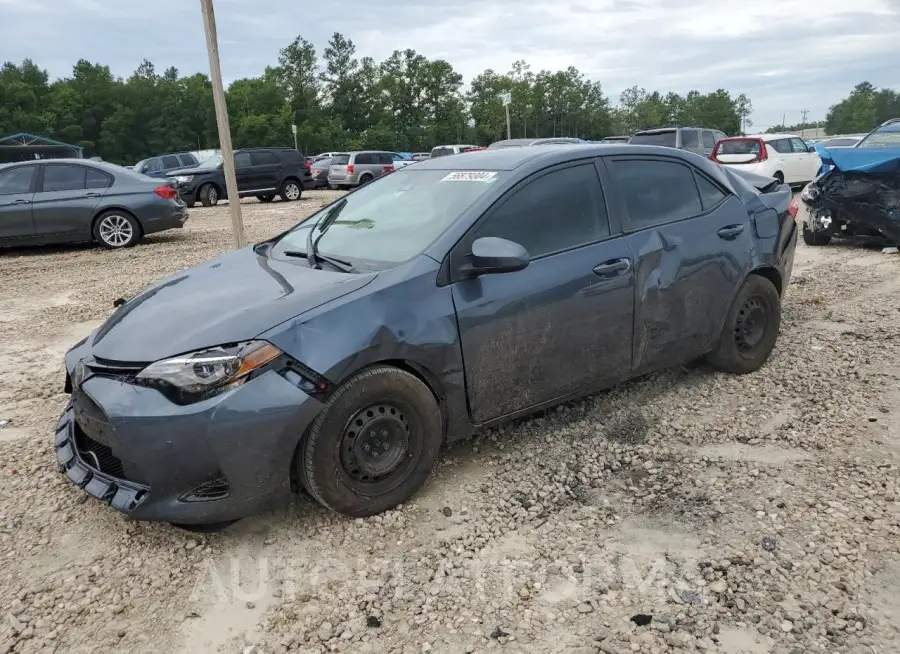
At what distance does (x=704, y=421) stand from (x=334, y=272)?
2.32m

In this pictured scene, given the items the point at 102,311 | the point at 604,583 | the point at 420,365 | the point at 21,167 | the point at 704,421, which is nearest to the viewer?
the point at 604,583

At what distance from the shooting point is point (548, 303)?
3.51m

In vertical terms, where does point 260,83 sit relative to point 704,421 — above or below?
above

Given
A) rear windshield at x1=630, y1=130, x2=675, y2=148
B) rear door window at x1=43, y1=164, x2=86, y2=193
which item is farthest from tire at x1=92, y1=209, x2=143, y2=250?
rear windshield at x1=630, y1=130, x2=675, y2=148

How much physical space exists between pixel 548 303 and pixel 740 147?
15.6 metres

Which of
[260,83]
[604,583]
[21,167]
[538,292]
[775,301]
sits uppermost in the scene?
[260,83]

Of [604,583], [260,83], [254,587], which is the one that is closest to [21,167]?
[254,587]

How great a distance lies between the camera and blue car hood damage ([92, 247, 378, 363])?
113 inches

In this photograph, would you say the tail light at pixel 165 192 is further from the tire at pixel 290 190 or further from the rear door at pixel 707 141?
the rear door at pixel 707 141

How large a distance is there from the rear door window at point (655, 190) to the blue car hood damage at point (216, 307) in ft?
5.56

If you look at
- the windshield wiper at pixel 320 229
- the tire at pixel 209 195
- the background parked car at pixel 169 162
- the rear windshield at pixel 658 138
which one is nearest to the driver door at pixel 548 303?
the windshield wiper at pixel 320 229

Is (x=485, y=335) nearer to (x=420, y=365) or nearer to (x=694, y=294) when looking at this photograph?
(x=420, y=365)

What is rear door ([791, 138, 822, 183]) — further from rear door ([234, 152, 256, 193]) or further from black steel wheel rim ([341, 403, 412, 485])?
black steel wheel rim ([341, 403, 412, 485])

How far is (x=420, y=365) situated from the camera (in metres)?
3.15
